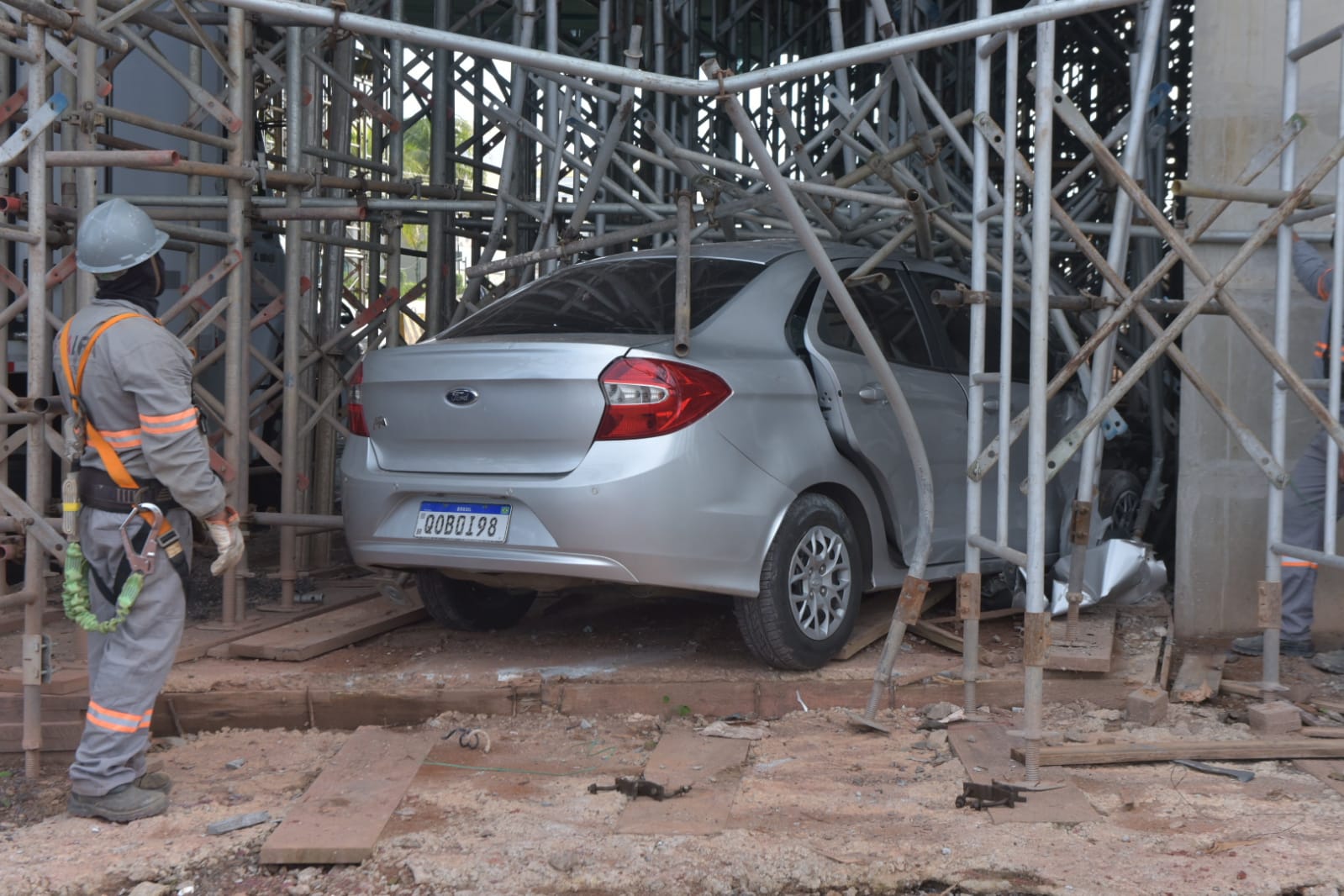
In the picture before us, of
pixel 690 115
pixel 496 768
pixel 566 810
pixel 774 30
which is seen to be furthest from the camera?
pixel 774 30

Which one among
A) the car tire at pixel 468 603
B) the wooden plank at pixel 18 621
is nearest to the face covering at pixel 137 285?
the car tire at pixel 468 603

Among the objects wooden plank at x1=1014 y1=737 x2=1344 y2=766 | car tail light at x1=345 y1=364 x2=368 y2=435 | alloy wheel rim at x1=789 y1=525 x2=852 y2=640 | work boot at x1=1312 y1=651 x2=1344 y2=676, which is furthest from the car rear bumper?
work boot at x1=1312 y1=651 x2=1344 y2=676

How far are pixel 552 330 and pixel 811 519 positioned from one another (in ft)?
4.09

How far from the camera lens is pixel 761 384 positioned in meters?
5.09

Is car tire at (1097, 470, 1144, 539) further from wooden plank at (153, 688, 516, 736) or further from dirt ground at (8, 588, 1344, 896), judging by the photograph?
wooden plank at (153, 688, 516, 736)

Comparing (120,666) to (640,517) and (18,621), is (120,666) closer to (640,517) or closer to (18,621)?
(640,517)

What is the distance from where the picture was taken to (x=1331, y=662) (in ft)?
18.3

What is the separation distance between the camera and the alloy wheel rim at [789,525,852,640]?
5180mm

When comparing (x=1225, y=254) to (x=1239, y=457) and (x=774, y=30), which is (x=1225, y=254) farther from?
(x=774, y=30)

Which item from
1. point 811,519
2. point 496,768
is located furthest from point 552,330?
point 496,768

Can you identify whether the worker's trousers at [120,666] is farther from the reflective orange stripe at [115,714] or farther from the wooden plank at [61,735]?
the wooden plank at [61,735]

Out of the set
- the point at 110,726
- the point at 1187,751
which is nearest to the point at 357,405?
the point at 110,726

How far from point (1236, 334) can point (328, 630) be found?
13.6 feet

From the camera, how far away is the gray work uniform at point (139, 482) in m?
4.04
